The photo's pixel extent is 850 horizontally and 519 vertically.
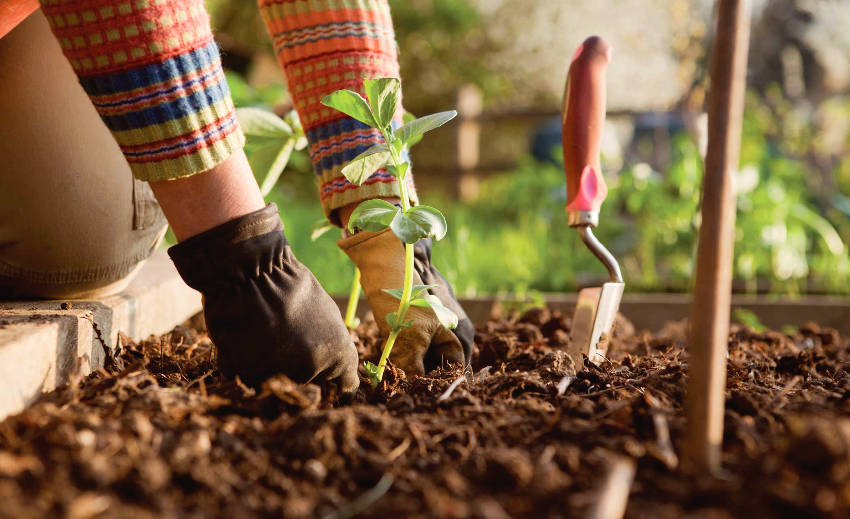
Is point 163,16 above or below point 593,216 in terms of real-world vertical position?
above

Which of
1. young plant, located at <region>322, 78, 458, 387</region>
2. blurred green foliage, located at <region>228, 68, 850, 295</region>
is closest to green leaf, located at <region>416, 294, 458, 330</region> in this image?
young plant, located at <region>322, 78, 458, 387</region>

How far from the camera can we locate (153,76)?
0.82 meters

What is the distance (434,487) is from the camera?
65cm

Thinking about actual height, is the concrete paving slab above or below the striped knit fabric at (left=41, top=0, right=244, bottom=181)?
below

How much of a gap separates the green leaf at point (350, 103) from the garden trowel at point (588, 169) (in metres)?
0.39

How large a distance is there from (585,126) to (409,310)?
43 cm

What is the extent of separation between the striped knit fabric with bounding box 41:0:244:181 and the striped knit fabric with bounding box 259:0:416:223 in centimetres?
29

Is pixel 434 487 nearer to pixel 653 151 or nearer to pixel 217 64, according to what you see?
pixel 217 64

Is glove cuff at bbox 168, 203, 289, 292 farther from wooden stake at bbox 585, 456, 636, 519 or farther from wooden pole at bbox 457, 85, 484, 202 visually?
wooden pole at bbox 457, 85, 484, 202

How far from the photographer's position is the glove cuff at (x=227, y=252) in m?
0.87

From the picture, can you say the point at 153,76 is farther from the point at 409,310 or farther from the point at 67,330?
the point at 409,310

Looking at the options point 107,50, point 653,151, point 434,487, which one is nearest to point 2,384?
point 107,50

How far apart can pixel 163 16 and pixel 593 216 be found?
0.74 m

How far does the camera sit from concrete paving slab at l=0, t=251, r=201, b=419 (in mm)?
827
